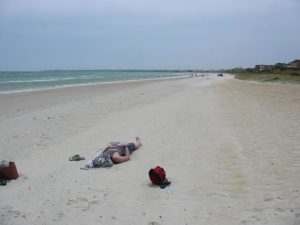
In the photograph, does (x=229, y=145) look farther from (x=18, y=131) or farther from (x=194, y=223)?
(x=18, y=131)

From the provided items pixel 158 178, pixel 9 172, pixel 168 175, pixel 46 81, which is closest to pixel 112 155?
pixel 168 175

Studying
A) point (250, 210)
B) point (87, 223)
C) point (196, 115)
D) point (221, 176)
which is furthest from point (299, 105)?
point (87, 223)

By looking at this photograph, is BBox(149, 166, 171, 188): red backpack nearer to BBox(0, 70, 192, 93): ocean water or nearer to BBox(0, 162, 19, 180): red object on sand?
BBox(0, 162, 19, 180): red object on sand

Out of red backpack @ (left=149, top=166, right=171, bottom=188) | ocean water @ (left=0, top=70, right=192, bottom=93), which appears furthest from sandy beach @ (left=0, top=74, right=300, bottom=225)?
ocean water @ (left=0, top=70, right=192, bottom=93)

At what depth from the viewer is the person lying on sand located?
22.8 feet

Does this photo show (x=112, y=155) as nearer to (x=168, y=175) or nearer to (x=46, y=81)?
(x=168, y=175)

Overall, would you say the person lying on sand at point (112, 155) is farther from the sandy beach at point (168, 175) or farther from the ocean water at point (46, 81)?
the ocean water at point (46, 81)

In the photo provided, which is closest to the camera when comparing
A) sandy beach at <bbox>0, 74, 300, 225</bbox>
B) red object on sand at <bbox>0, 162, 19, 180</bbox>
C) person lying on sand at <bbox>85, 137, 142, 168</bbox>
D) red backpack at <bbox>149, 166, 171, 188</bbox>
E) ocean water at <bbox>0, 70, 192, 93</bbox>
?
sandy beach at <bbox>0, 74, 300, 225</bbox>

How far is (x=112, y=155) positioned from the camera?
7250 millimetres

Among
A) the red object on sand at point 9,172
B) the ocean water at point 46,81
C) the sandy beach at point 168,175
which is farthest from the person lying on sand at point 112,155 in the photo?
the ocean water at point 46,81

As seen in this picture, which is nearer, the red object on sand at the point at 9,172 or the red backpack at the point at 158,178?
the red backpack at the point at 158,178

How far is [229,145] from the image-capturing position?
834 centimetres

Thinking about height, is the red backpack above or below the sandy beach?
above

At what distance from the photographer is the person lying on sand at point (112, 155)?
6.96 metres
